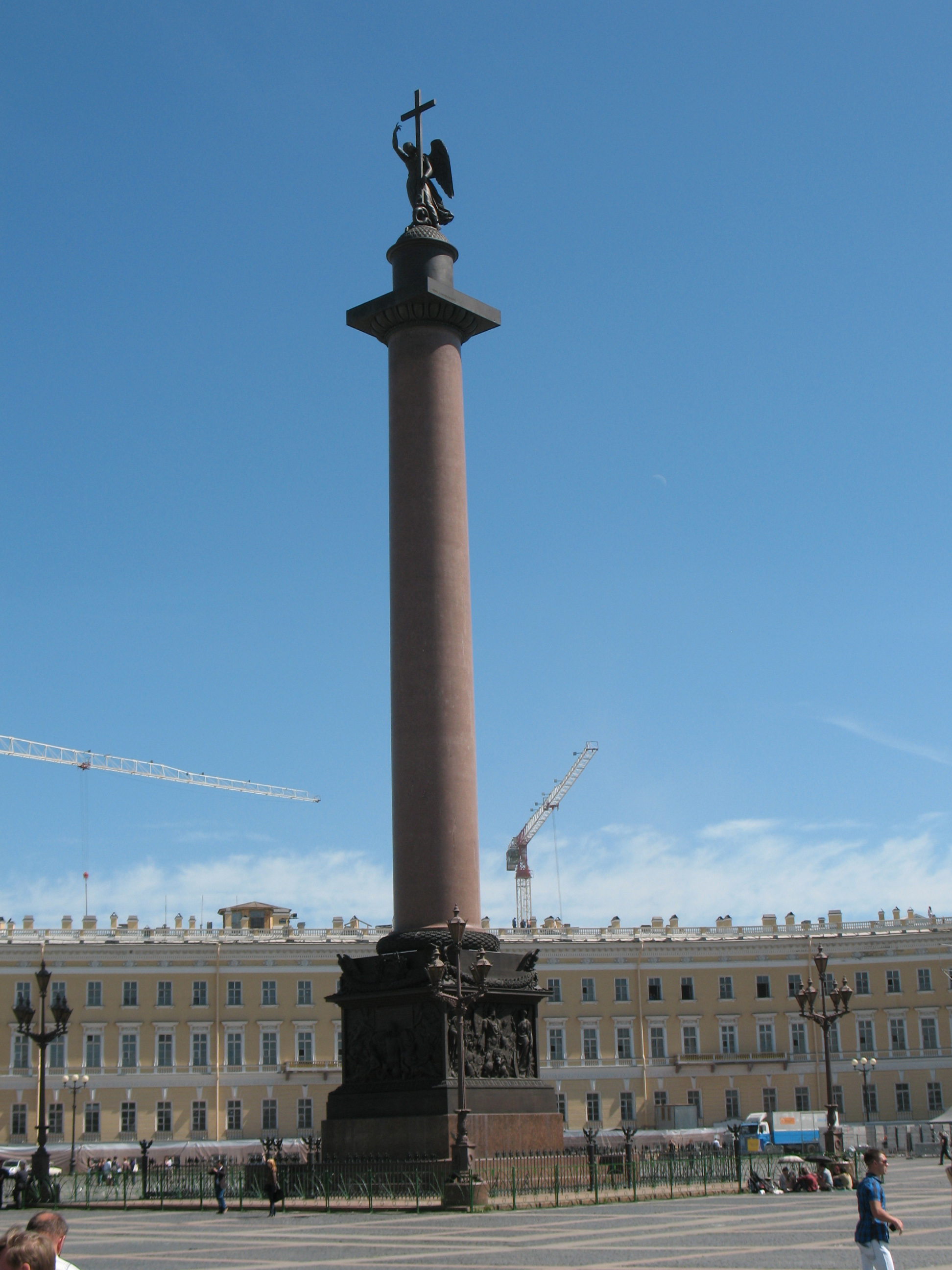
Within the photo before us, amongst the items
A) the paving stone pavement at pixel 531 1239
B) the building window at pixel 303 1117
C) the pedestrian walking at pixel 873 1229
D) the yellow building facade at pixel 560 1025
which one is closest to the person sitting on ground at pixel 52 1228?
the pedestrian walking at pixel 873 1229

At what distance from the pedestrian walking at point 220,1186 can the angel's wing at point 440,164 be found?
2204 centimetres

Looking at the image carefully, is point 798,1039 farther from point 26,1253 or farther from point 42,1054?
point 26,1253

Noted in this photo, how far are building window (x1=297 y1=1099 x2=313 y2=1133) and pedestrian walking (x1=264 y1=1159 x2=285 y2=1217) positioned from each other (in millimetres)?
45804

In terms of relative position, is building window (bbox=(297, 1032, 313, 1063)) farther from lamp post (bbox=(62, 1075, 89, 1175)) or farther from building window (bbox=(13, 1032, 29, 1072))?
building window (bbox=(13, 1032, 29, 1072))

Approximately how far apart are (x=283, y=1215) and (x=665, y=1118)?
169 ft

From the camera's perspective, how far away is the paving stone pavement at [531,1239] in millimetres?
17281

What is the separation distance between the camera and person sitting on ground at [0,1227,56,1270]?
19.2ft

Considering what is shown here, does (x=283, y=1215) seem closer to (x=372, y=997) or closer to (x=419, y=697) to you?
(x=372, y=997)

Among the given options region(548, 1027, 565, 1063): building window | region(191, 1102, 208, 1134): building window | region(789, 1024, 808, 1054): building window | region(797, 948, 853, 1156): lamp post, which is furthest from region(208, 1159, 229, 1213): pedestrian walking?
region(789, 1024, 808, 1054): building window

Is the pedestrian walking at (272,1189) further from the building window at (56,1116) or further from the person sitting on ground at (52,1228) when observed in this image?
the building window at (56,1116)

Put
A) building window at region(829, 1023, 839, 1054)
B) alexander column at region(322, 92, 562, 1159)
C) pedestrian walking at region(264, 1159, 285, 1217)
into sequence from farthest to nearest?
building window at region(829, 1023, 839, 1054), alexander column at region(322, 92, 562, 1159), pedestrian walking at region(264, 1159, 285, 1217)

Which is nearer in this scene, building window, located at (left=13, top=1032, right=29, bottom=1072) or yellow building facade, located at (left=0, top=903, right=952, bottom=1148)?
building window, located at (left=13, top=1032, right=29, bottom=1072)

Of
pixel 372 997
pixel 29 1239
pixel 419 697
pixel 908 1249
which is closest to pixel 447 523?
pixel 419 697

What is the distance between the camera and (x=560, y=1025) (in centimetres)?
7456
